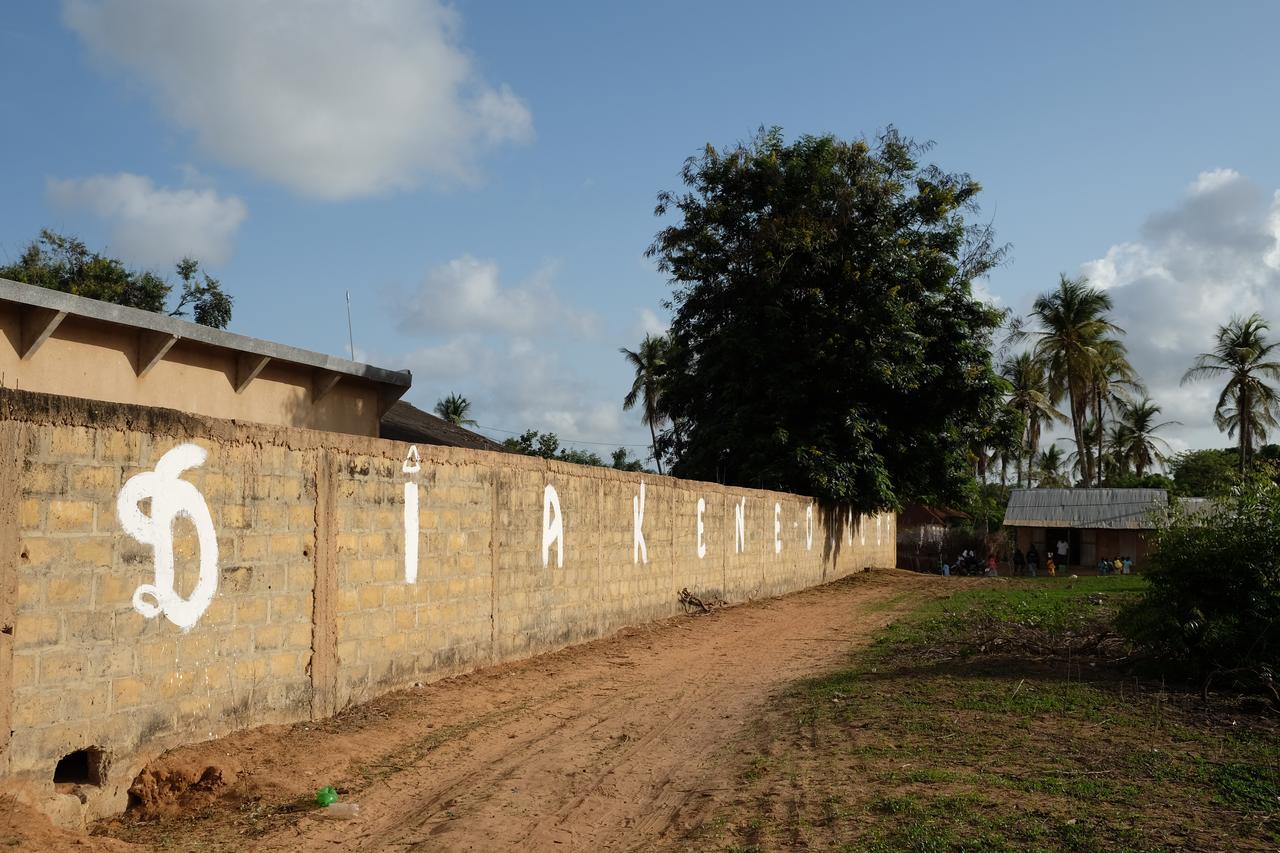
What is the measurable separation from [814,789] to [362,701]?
391 cm

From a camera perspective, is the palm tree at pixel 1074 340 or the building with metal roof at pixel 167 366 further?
the palm tree at pixel 1074 340

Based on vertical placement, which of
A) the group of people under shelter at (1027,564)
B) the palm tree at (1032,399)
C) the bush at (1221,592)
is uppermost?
the palm tree at (1032,399)

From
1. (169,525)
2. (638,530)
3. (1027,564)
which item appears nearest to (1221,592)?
(638,530)

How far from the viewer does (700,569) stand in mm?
17031

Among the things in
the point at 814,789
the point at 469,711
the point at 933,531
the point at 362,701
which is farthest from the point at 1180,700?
the point at 933,531

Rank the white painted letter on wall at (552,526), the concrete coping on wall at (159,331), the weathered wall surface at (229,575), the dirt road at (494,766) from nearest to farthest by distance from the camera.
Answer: the weathered wall surface at (229,575)
the dirt road at (494,766)
the concrete coping on wall at (159,331)
the white painted letter on wall at (552,526)

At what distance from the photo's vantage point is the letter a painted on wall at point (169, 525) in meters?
5.93

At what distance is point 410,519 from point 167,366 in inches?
219

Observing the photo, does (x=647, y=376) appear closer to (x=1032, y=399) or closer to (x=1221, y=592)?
(x=1032, y=399)

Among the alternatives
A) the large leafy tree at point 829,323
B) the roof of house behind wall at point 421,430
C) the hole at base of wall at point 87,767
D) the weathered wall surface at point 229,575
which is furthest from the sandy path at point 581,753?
the large leafy tree at point 829,323

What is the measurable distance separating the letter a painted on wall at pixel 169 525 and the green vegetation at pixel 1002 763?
346cm

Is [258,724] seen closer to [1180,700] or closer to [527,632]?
[527,632]

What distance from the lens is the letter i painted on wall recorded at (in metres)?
8.82

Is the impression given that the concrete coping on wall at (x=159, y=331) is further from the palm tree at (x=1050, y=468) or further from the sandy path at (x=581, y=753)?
the palm tree at (x=1050, y=468)
